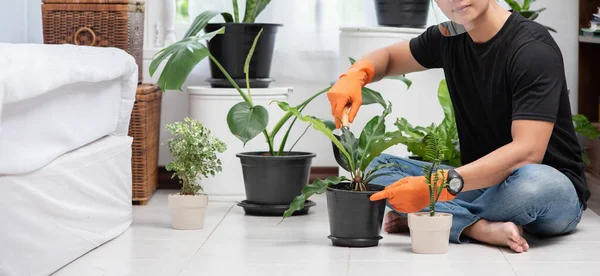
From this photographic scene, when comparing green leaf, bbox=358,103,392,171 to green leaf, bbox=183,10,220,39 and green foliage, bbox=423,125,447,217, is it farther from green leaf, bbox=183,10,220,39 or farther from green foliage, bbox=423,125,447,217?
green leaf, bbox=183,10,220,39

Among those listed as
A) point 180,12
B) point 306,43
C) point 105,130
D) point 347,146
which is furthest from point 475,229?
point 180,12

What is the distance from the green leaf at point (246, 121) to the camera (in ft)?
8.61

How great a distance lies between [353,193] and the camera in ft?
7.09

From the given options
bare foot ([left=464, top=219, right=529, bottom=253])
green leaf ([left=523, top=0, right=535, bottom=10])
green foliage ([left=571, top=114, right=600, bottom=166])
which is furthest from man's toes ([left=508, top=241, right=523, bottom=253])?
green leaf ([left=523, top=0, right=535, bottom=10])

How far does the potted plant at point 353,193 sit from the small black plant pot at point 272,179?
1.68 feet

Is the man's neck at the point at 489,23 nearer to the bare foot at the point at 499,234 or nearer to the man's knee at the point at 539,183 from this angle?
the man's knee at the point at 539,183

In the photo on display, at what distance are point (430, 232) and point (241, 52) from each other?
4.07 ft

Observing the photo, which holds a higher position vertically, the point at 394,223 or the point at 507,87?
the point at 507,87

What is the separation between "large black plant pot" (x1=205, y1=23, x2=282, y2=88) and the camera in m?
3.09

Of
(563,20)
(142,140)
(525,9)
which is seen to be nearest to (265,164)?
(142,140)

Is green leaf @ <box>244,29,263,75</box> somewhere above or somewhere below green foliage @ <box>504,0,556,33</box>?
below

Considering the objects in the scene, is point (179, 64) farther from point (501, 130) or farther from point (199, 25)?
point (501, 130)

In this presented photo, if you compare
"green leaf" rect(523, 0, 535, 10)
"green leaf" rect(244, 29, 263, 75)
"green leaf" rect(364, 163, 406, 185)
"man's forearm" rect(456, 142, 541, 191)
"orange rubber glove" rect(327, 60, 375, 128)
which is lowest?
"green leaf" rect(364, 163, 406, 185)

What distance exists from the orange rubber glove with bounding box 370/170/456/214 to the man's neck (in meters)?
0.39
